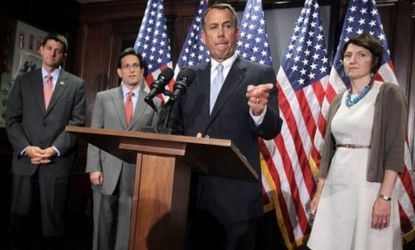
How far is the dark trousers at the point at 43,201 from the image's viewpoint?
2.71m

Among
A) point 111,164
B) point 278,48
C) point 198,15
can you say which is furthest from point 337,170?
point 198,15

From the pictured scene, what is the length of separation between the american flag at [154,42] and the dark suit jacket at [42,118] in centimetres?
110

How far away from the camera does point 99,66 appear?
16.0ft

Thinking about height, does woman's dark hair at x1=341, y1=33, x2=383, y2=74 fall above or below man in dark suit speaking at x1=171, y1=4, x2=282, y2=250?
above

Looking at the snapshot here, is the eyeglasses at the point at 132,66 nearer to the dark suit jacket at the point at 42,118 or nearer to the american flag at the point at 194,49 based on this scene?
the dark suit jacket at the point at 42,118

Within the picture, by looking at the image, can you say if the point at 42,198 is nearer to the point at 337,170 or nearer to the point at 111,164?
the point at 111,164

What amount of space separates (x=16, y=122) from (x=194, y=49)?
1738mm

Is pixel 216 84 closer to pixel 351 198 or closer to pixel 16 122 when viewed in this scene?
pixel 351 198

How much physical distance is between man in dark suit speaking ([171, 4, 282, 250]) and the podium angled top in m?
0.17

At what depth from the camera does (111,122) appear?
9.43 ft

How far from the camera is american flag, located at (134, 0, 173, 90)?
392cm

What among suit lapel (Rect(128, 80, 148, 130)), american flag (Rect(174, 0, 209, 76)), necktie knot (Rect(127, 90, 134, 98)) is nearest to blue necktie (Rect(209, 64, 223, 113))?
suit lapel (Rect(128, 80, 148, 130))

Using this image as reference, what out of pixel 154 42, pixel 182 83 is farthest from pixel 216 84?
pixel 154 42

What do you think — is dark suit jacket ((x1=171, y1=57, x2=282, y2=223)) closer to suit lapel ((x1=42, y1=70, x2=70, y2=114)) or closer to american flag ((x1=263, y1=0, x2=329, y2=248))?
suit lapel ((x1=42, y1=70, x2=70, y2=114))
